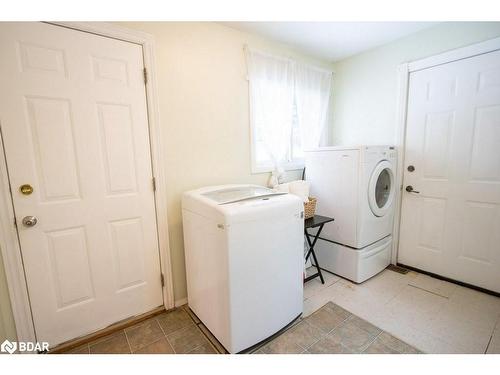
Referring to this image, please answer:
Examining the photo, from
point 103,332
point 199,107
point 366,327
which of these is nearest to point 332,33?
point 199,107

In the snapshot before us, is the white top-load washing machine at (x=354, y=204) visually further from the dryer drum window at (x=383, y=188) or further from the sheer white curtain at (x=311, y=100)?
the sheer white curtain at (x=311, y=100)

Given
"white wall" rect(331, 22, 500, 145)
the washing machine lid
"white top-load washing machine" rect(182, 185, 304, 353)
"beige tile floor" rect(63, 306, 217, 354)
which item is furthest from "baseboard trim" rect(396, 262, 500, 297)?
"beige tile floor" rect(63, 306, 217, 354)

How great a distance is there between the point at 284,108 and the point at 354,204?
1.23 m

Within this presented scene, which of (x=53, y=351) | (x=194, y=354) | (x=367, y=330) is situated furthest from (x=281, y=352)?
(x=53, y=351)

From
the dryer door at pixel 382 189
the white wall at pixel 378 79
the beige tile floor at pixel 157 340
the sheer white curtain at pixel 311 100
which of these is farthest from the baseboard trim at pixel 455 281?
the beige tile floor at pixel 157 340

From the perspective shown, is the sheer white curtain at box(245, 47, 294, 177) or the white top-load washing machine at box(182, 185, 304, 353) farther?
the sheer white curtain at box(245, 47, 294, 177)

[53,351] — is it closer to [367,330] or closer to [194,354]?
[194,354]

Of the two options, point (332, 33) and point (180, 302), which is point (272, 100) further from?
point (180, 302)

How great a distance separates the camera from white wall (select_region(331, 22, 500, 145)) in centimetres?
197

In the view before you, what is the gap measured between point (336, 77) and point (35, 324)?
3742mm

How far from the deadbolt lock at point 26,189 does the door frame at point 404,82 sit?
313cm

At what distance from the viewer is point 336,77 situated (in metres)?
2.90

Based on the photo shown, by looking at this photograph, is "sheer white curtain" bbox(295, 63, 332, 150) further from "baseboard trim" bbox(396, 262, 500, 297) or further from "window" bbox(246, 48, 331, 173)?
"baseboard trim" bbox(396, 262, 500, 297)

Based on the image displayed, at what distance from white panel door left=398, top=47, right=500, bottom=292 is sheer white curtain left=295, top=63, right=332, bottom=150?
2.96ft
